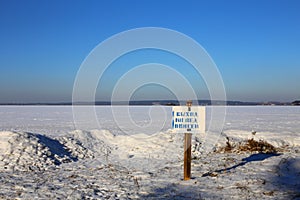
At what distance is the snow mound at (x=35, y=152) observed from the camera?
961 centimetres

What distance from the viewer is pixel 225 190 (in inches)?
245

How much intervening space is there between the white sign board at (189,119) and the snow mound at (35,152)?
4632 mm

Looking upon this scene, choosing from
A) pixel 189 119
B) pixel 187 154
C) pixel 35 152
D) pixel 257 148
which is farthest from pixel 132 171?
pixel 257 148

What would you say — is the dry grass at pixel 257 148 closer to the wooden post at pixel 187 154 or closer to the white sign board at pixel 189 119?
the wooden post at pixel 187 154

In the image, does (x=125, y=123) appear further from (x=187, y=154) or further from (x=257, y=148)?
(x=187, y=154)

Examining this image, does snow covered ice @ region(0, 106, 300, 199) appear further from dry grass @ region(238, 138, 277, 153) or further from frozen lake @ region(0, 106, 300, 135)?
frozen lake @ region(0, 106, 300, 135)

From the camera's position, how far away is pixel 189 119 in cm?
695

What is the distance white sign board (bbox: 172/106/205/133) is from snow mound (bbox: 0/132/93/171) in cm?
463

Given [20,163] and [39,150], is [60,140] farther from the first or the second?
[20,163]

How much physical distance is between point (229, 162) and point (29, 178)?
542cm

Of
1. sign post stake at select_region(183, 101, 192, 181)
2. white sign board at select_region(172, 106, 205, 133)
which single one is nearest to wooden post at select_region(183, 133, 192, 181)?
sign post stake at select_region(183, 101, 192, 181)

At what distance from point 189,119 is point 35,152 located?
614 centimetres

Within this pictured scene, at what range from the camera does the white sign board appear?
6930 millimetres

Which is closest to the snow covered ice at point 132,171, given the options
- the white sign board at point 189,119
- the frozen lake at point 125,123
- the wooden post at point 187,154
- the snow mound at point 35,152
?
the snow mound at point 35,152
